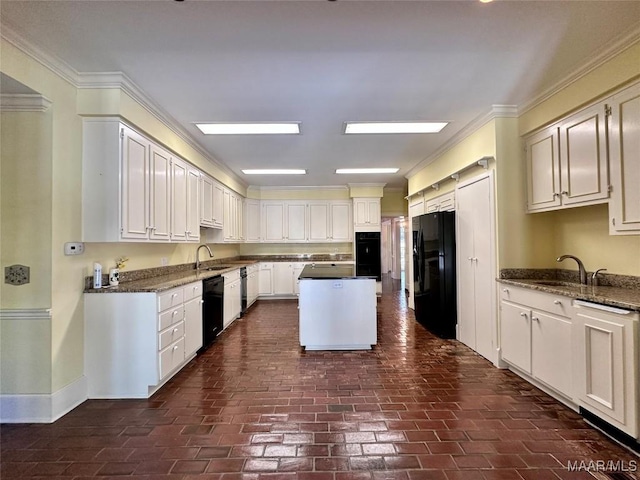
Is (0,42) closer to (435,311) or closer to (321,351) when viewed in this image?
(321,351)

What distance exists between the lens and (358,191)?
23.8 ft

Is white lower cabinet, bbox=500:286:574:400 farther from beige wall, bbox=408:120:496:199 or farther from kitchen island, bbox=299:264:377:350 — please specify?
beige wall, bbox=408:120:496:199

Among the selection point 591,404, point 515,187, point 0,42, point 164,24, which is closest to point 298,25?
point 164,24

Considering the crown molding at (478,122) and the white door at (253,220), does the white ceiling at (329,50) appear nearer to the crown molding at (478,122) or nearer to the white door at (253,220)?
the crown molding at (478,122)

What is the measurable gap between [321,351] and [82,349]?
2358 millimetres

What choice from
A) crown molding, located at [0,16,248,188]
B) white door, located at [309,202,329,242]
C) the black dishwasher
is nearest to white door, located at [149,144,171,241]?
crown molding, located at [0,16,248,188]

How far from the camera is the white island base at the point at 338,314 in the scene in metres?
3.87

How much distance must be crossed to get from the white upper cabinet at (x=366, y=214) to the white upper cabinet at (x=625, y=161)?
5014mm

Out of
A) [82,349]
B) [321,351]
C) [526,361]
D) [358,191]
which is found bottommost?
[321,351]

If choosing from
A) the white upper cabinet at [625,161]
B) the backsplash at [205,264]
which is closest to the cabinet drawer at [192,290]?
the backsplash at [205,264]

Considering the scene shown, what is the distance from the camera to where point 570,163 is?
2.70 meters

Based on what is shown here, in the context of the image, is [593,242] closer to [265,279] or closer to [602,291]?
[602,291]

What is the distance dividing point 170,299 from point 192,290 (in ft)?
1.76

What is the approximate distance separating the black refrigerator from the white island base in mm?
1027
